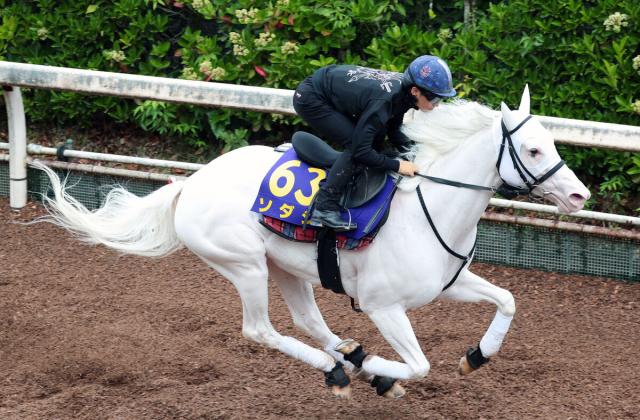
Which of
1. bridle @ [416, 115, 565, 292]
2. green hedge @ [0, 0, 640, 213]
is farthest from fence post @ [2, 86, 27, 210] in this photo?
bridle @ [416, 115, 565, 292]

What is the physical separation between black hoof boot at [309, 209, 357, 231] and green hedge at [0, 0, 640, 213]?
291 centimetres

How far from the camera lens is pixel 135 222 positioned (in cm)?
655

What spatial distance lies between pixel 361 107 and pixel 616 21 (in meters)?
3.17

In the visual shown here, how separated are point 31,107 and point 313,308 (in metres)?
4.60

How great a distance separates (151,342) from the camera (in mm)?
7035

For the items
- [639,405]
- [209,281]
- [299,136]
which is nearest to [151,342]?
[209,281]

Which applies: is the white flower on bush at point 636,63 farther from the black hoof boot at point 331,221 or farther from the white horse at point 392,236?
the black hoof boot at point 331,221

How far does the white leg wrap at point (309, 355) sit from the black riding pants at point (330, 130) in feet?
3.05

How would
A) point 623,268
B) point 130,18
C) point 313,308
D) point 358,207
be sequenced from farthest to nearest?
point 130,18 < point 623,268 < point 313,308 < point 358,207

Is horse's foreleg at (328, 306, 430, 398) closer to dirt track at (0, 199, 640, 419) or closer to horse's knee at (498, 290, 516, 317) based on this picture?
dirt track at (0, 199, 640, 419)

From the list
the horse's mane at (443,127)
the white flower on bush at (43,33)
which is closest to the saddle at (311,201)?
the horse's mane at (443,127)

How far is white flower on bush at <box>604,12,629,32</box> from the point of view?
7953mm

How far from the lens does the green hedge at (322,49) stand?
813 cm

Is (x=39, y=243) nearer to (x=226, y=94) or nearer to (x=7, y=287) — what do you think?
(x=7, y=287)
